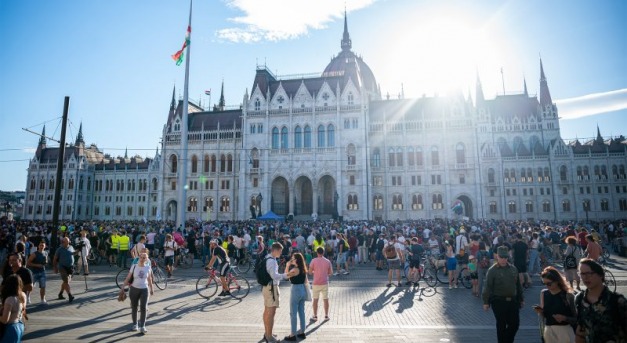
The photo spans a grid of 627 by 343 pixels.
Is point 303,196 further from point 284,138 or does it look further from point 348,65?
point 348,65

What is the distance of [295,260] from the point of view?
7789 mm

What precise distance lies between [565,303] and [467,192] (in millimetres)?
46724

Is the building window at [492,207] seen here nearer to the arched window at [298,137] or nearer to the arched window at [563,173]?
the arched window at [563,173]

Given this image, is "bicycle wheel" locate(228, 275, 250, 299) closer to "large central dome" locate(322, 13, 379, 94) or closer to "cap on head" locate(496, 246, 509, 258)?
"cap on head" locate(496, 246, 509, 258)

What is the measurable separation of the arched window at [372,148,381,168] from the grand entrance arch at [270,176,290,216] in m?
12.8

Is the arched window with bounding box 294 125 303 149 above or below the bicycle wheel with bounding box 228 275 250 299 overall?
above

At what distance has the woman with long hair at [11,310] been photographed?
4.98 m

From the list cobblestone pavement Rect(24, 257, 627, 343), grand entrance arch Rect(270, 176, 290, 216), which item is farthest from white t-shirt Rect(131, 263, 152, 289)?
grand entrance arch Rect(270, 176, 290, 216)

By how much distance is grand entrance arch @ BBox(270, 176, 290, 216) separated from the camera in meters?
51.6

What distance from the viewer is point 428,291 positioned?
41.8ft

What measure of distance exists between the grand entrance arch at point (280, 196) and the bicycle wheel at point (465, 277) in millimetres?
38772

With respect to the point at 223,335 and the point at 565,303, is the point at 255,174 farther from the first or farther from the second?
the point at 565,303

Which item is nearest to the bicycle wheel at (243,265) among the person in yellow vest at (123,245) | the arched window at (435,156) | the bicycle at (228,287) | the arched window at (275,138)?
the bicycle at (228,287)

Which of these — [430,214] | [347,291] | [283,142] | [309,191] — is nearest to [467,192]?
[430,214]
